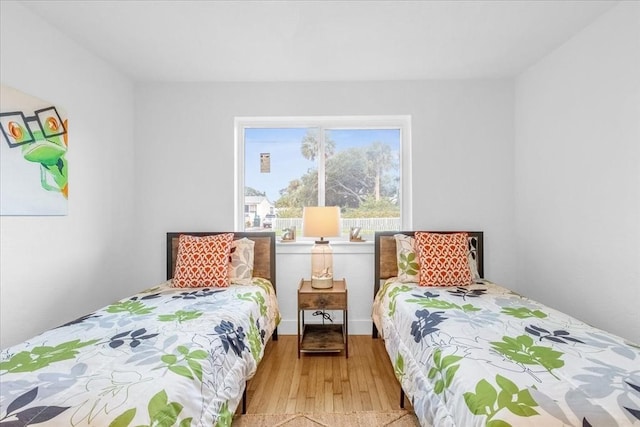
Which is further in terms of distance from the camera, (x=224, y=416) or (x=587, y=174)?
(x=587, y=174)

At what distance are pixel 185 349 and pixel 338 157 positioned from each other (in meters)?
2.44

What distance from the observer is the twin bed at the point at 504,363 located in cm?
101

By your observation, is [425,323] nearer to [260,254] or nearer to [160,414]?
[160,414]

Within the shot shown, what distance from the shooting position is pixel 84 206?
101 inches

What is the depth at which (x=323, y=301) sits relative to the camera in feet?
8.82

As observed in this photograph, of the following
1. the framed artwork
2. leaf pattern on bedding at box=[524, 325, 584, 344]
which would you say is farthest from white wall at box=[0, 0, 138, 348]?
leaf pattern on bedding at box=[524, 325, 584, 344]

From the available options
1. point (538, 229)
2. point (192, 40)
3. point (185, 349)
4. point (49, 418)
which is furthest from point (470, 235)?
point (49, 418)

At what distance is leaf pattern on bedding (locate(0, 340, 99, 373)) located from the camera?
1238 mm

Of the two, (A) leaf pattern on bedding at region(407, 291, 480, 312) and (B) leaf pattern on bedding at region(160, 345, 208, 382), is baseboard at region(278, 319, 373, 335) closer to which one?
(A) leaf pattern on bedding at region(407, 291, 480, 312)

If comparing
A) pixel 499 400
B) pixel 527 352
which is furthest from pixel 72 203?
pixel 527 352

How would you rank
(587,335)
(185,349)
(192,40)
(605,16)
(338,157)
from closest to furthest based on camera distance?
(185,349)
(587,335)
(605,16)
(192,40)
(338,157)

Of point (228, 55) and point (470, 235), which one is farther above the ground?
point (228, 55)

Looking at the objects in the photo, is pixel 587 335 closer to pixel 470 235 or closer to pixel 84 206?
pixel 470 235

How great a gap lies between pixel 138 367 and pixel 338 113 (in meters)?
2.66
